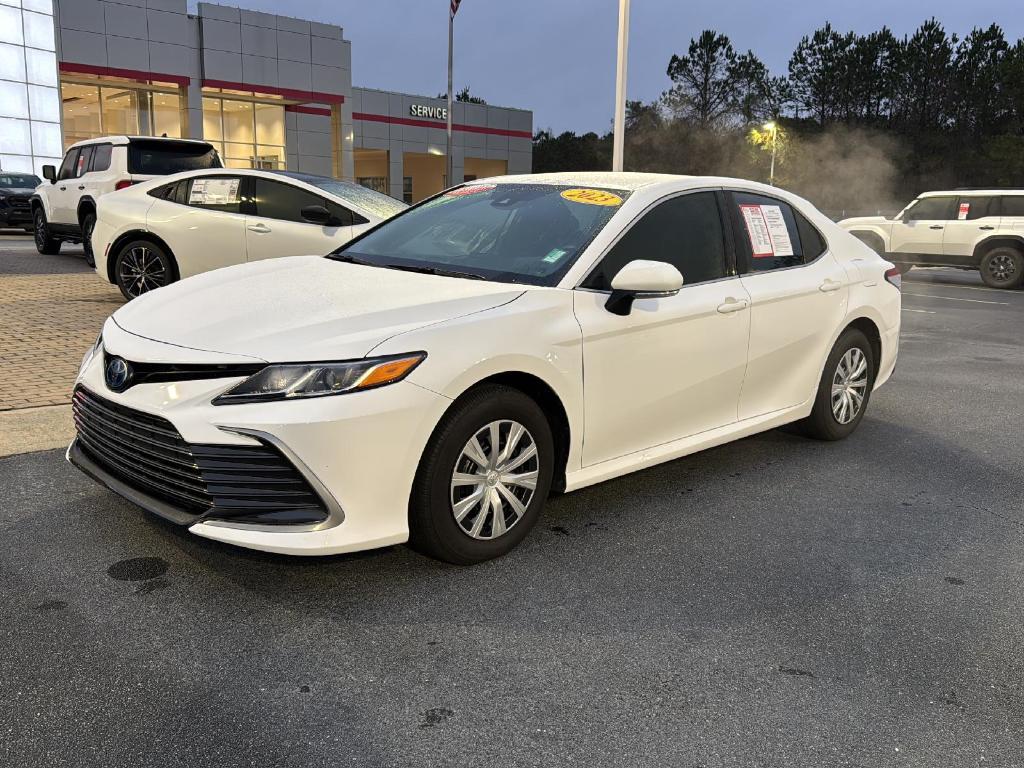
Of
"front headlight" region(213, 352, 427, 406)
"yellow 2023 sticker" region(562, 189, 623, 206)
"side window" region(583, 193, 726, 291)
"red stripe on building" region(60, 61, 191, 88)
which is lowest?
"front headlight" region(213, 352, 427, 406)

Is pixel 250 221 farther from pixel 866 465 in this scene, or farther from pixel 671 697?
pixel 671 697

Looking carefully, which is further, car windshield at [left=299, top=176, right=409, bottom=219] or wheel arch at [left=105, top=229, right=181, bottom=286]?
car windshield at [left=299, top=176, right=409, bottom=219]

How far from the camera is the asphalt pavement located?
255cm

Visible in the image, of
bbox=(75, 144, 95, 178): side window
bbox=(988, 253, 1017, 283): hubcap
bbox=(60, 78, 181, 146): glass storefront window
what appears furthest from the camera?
bbox=(60, 78, 181, 146): glass storefront window

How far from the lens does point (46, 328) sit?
8.38m

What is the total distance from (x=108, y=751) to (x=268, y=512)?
954 millimetres

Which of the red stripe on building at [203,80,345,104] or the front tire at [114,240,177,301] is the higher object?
the red stripe on building at [203,80,345,104]

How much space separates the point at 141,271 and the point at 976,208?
15.0 meters

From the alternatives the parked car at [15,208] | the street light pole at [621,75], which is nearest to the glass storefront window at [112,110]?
the parked car at [15,208]

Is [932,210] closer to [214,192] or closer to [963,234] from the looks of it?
[963,234]

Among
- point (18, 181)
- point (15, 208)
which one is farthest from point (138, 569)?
point (18, 181)

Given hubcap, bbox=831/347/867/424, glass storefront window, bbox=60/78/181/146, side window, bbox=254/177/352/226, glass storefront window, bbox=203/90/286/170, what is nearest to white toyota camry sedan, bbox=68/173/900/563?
hubcap, bbox=831/347/867/424

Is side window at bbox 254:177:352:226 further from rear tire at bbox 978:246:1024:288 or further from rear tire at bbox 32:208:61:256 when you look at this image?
rear tire at bbox 978:246:1024:288

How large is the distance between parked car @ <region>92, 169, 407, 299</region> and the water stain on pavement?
6232mm
